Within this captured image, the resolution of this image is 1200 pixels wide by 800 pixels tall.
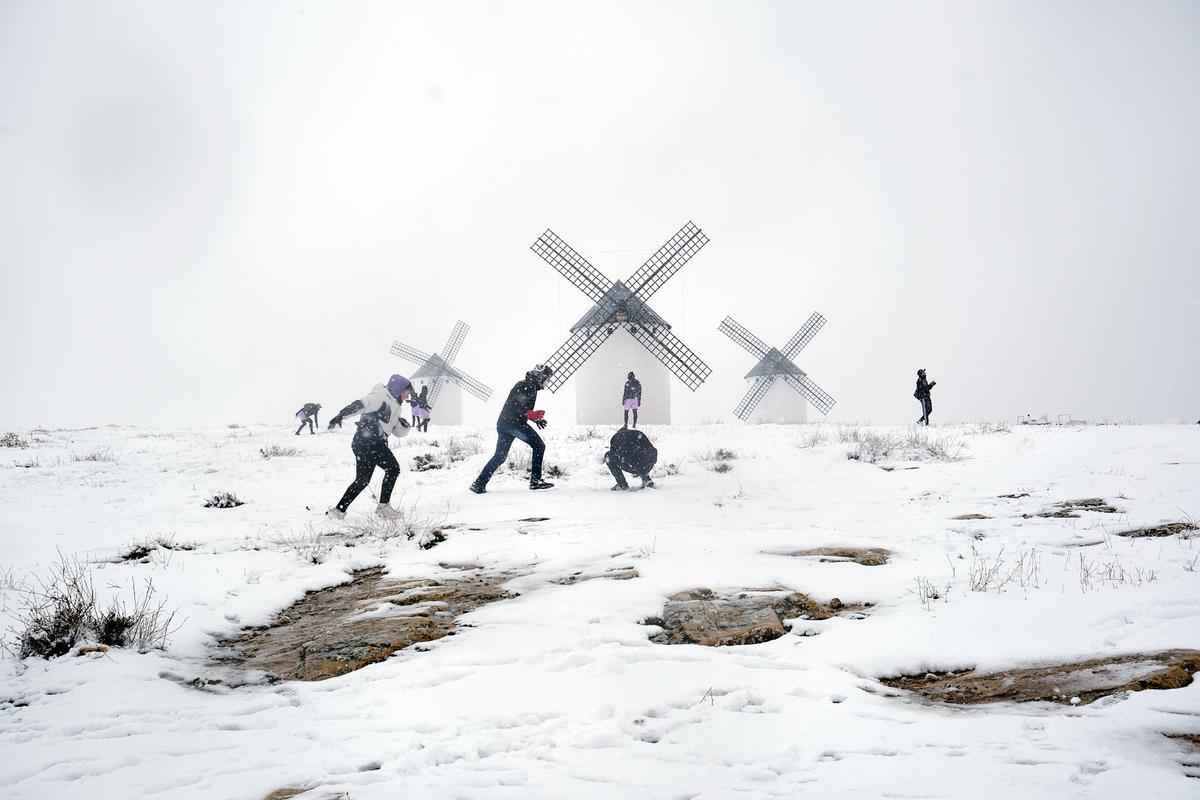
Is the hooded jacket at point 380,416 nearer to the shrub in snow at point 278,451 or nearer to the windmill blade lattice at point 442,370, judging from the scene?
the shrub in snow at point 278,451

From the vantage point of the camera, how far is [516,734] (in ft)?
8.71

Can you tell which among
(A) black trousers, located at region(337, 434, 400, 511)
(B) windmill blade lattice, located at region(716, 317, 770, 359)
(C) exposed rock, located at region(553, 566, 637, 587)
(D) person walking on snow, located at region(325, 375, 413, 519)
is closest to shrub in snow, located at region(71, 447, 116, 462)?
(D) person walking on snow, located at region(325, 375, 413, 519)

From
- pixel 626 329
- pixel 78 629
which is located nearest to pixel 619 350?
pixel 626 329

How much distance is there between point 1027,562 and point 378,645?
191 inches

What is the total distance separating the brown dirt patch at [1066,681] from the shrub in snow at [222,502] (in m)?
9.47

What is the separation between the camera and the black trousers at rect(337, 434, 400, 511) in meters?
8.11

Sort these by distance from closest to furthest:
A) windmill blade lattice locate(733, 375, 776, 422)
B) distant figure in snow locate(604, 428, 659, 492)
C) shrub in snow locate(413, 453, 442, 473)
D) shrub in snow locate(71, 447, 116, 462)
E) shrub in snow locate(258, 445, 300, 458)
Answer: distant figure in snow locate(604, 428, 659, 492) → shrub in snow locate(413, 453, 442, 473) → shrub in snow locate(71, 447, 116, 462) → shrub in snow locate(258, 445, 300, 458) → windmill blade lattice locate(733, 375, 776, 422)

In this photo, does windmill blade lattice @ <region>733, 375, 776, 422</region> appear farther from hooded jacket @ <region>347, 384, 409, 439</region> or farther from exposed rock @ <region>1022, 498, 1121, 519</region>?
hooded jacket @ <region>347, 384, 409, 439</region>

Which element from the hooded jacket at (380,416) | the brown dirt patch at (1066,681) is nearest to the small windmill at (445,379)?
the hooded jacket at (380,416)

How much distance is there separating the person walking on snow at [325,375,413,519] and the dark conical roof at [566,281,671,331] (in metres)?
16.3

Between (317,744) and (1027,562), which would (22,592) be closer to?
(317,744)

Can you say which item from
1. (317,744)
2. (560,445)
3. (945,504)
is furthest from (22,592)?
(560,445)

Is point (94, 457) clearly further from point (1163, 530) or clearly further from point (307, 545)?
point (1163, 530)

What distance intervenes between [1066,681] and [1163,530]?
3997 millimetres
